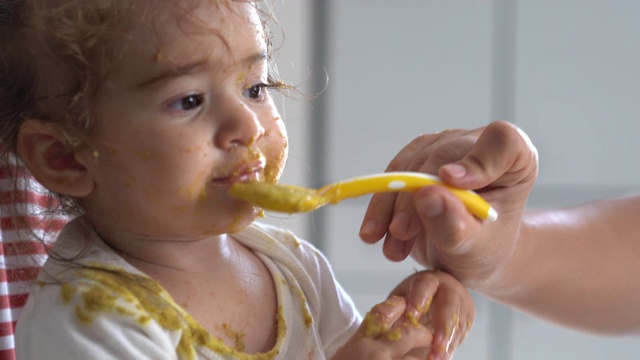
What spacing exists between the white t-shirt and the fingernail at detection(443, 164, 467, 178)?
22 cm

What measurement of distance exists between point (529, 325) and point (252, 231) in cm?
184

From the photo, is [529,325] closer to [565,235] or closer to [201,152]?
[565,235]

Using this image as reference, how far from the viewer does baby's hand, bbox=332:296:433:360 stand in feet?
2.33

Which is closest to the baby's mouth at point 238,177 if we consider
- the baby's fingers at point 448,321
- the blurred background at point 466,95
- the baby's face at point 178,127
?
the baby's face at point 178,127

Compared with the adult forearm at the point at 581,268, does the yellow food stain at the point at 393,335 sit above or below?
above

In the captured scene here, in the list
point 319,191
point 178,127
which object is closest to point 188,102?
point 178,127

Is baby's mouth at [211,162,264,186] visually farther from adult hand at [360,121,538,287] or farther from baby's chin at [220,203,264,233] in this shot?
adult hand at [360,121,538,287]

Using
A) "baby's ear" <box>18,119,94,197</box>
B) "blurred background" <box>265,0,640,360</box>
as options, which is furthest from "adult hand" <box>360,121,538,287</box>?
"blurred background" <box>265,0,640,360</box>

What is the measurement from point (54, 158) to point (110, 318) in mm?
162

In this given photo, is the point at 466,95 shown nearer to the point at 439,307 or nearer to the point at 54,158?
the point at 439,307

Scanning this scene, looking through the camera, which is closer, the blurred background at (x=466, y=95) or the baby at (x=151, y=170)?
the baby at (x=151, y=170)

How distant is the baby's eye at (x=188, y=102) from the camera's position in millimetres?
699

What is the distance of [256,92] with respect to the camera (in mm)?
758

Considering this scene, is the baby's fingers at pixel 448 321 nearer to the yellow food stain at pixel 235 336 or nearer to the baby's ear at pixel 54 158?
the yellow food stain at pixel 235 336
